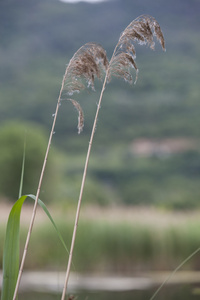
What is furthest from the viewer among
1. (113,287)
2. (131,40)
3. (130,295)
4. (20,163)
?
(20,163)

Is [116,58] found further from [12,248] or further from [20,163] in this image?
[20,163]

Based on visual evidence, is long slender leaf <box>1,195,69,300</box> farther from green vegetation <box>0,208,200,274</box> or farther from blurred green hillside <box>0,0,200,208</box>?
blurred green hillside <box>0,0,200,208</box>

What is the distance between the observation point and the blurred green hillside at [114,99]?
47906 mm

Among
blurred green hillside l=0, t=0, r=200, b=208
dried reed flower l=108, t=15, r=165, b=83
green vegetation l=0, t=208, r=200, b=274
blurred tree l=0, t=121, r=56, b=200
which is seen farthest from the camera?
blurred green hillside l=0, t=0, r=200, b=208

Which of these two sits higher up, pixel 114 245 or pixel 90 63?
pixel 114 245

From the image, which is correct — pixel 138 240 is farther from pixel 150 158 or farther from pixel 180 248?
pixel 150 158

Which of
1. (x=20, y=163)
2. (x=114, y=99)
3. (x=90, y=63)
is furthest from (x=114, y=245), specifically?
(x=114, y=99)

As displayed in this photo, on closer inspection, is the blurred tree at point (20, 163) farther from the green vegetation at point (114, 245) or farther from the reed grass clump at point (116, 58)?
the reed grass clump at point (116, 58)

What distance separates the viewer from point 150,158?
52.8 m

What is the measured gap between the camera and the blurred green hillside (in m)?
47.9

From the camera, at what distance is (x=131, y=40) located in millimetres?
1529

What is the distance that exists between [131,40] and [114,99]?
60151 millimetres

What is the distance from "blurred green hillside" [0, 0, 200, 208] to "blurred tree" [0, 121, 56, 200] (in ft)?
34.1

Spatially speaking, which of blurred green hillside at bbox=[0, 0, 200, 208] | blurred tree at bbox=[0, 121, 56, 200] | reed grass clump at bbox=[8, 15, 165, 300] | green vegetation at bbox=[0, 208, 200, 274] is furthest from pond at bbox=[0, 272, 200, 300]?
blurred green hillside at bbox=[0, 0, 200, 208]
